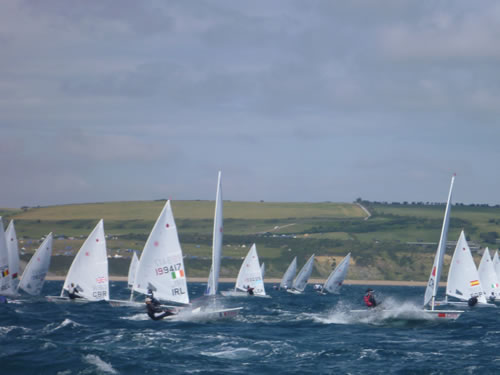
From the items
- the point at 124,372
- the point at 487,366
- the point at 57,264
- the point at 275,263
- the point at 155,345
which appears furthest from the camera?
the point at 275,263

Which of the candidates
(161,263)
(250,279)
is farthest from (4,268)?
(250,279)

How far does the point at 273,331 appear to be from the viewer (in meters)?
48.4

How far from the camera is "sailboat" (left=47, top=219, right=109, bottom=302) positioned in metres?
61.9

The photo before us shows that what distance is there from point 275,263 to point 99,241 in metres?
126

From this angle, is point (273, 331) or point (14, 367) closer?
point (14, 367)

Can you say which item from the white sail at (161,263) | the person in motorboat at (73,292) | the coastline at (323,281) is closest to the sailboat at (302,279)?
the person in motorboat at (73,292)

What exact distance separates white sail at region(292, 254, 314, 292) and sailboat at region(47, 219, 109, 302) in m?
54.4

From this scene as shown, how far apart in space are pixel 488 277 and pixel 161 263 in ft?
177

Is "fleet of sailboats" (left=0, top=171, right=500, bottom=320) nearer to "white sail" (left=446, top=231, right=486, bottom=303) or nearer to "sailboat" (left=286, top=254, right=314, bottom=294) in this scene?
"white sail" (left=446, top=231, right=486, bottom=303)

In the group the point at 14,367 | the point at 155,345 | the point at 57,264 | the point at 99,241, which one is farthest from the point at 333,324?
the point at 57,264

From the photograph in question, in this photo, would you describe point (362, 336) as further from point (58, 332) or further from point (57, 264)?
point (57, 264)

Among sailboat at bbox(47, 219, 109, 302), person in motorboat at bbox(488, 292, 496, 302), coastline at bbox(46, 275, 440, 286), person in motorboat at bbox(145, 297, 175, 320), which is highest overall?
sailboat at bbox(47, 219, 109, 302)

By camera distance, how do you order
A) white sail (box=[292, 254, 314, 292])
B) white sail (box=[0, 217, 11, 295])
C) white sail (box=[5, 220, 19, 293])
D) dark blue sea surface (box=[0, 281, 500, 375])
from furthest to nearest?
1. white sail (box=[292, 254, 314, 292])
2. white sail (box=[5, 220, 19, 293])
3. white sail (box=[0, 217, 11, 295])
4. dark blue sea surface (box=[0, 281, 500, 375])

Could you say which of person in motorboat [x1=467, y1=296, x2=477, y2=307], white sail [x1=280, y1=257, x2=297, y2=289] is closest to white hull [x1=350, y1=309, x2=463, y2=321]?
person in motorboat [x1=467, y1=296, x2=477, y2=307]
